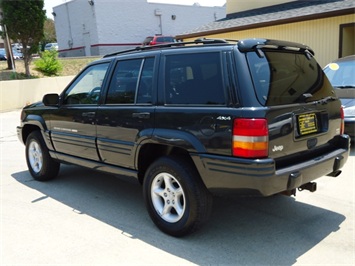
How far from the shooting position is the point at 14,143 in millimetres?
8469

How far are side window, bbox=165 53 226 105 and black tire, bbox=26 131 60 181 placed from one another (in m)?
2.66

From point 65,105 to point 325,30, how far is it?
9.91 metres

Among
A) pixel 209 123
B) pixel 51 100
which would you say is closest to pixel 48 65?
pixel 51 100

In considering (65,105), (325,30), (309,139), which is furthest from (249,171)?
(325,30)

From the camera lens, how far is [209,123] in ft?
10.0

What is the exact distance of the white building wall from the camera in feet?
109

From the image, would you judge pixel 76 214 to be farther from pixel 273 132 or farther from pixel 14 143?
pixel 14 143

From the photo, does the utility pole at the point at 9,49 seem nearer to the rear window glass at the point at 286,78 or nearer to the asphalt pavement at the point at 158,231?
the asphalt pavement at the point at 158,231

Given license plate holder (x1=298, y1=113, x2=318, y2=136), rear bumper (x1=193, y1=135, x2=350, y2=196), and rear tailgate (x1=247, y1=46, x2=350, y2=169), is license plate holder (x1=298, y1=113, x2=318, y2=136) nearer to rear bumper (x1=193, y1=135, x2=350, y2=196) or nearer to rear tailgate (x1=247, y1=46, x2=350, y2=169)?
rear tailgate (x1=247, y1=46, x2=350, y2=169)

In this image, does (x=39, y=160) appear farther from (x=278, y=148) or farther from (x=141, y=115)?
(x=278, y=148)

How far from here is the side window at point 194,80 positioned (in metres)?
3.13

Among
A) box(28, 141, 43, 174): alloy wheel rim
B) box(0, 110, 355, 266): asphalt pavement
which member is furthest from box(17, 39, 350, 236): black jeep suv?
box(28, 141, 43, 174): alloy wheel rim

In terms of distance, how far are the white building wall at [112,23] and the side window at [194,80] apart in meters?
31.4

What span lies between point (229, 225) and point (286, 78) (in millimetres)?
1646
